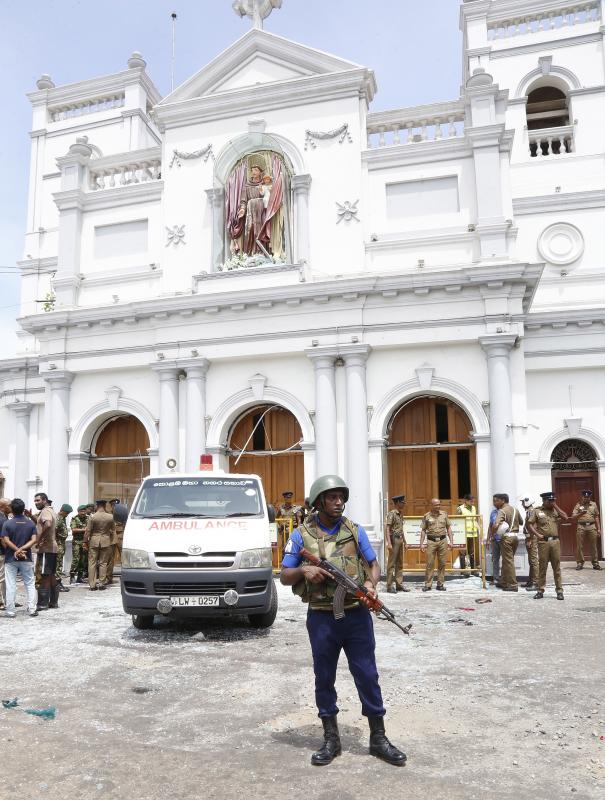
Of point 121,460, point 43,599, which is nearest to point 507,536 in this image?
point 43,599

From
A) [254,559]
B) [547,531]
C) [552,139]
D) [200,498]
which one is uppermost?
[552,139]

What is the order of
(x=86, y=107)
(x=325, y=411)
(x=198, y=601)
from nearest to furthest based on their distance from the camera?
(x=198, y=601), (x=325, y=411), (x=86, y=107)

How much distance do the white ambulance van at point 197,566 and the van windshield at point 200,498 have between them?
0.05 metres

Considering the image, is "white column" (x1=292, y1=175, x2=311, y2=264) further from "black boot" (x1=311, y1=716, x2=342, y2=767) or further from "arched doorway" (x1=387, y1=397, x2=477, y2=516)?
"black boot" (x1=311, y1=716, x2=342, y2=767)

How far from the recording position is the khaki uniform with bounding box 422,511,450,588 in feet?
40.7

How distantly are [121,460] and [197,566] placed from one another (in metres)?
9.97

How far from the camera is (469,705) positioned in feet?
18.9

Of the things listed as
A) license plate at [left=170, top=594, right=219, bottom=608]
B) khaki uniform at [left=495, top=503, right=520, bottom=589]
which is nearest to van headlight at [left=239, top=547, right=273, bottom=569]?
license plate at [left=170, top=594, right=219, bottom=608]

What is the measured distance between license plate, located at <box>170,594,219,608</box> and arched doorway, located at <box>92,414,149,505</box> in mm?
9574

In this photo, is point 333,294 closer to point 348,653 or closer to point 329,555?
point 329,555

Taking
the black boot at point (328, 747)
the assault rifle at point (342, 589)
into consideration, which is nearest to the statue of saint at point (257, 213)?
the assault rifle at point (342, 589)

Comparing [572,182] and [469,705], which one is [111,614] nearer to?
[469,705]

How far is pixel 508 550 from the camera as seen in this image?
1246 cm

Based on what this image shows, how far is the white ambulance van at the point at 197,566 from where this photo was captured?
8195 millimetres
